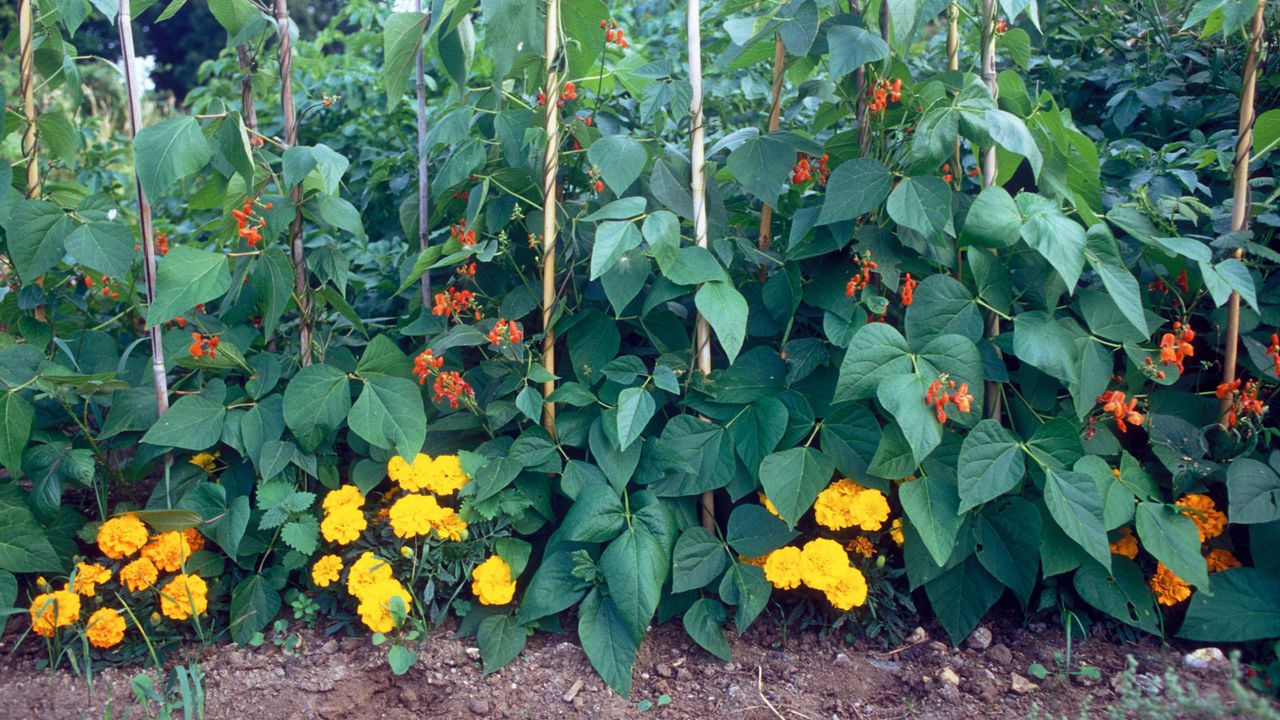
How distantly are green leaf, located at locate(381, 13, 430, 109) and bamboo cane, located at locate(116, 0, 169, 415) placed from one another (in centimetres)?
58

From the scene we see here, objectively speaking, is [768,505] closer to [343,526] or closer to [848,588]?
[848,588]

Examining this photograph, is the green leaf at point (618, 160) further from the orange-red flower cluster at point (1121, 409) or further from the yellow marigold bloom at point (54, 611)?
the yellow marigold bloom at point (54, 611)

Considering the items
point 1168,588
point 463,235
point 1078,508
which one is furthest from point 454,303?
point 1168,588

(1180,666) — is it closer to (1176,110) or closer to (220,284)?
(1176,110)

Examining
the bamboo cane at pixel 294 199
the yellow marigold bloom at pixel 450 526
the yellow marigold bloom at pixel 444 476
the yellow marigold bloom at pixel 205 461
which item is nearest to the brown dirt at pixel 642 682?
the yellow marigold bloom at pixel 450 526

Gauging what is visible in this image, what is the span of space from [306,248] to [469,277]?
3.39 ft

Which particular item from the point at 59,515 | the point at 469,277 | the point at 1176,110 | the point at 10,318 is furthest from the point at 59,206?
the point at 1176,110

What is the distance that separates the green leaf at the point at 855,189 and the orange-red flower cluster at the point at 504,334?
75 cm

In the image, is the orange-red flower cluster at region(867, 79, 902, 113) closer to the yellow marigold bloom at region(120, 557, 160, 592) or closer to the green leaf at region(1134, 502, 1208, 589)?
the green leaf at region(1134, 502, 1208, 589)

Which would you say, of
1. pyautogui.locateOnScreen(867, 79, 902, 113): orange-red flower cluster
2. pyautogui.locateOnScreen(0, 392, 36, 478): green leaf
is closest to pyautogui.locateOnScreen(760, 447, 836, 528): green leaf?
pyautogui.locateOnScreen(867, 79, 902, 113): orange-red flower cluster

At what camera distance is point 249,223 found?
2.21 metres

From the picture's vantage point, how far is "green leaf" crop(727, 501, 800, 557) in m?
2.12

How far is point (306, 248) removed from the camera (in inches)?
124

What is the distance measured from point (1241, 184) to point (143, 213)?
8.65 ft
